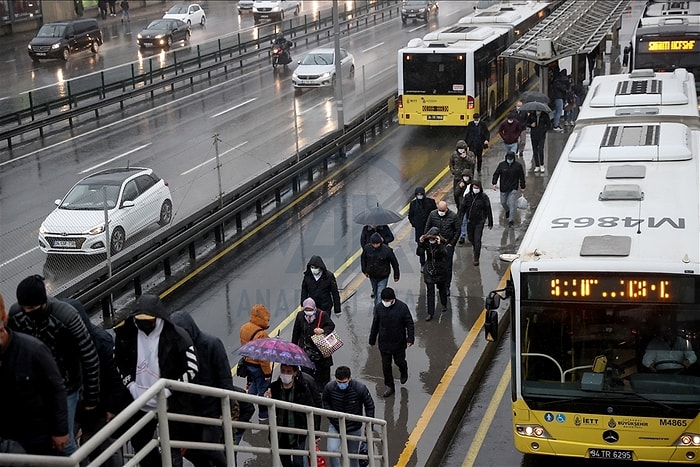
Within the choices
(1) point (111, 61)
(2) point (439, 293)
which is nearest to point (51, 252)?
(2) point (439, 293)

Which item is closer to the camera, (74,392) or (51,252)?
(74,392)

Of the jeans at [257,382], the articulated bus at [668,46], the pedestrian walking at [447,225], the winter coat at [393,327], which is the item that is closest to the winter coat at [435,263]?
the pedestrian walking at [447,225]

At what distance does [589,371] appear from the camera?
10.7 m

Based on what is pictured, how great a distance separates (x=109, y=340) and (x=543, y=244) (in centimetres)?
511

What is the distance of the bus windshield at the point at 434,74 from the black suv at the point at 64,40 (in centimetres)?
2171

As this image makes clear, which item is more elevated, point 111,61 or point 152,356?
point 152,356

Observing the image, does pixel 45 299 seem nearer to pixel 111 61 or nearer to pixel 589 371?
pixel 589 371

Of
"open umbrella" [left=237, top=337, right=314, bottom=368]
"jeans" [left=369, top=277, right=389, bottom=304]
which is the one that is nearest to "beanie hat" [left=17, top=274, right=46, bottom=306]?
"open umbrella" [left=237, top=337, right=314, bottom=368]

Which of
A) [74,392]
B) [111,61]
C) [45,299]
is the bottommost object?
[111,61]

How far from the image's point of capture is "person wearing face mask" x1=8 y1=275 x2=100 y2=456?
22.9 feet

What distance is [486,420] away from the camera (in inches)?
519

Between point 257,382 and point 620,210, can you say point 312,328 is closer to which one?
point 257,382

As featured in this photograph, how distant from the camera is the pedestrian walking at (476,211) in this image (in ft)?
59.3

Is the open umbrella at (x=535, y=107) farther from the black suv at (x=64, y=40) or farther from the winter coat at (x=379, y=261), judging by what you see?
the black suv at (x=64, y=40)
